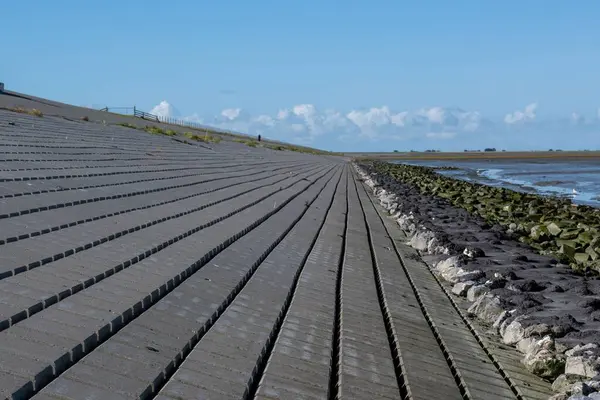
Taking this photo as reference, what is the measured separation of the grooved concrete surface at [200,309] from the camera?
3340mm

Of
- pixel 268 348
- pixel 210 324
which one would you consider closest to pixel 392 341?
pixel 268 348

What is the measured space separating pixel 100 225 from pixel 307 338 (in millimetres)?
2731

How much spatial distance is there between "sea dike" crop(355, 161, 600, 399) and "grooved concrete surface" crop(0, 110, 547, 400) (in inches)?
13.0

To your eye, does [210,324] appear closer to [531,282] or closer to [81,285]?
[81,285]

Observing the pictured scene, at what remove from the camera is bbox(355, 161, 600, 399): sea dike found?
486 cm

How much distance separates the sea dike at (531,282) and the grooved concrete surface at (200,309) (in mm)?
330

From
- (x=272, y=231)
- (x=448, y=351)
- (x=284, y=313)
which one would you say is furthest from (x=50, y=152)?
(x=448, y=351)

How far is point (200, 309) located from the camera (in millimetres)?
4535

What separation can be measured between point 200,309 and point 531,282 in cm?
443

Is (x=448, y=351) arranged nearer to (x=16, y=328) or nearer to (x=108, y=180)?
(x=16, y=328)

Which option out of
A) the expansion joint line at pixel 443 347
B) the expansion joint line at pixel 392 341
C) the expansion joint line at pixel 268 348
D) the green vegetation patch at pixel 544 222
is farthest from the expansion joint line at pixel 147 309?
the green vegetation patch at pixel 544 222

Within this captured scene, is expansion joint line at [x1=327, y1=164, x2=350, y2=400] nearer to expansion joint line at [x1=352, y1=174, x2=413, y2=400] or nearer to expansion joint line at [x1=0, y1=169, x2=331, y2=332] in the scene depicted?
expansion joint line at [x1=352, y1=174, x2=413, y2=400]

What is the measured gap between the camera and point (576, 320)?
6.11 meters

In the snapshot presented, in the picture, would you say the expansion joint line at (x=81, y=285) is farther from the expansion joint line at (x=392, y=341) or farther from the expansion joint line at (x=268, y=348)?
the expansion joint line at (x=392, y=341)
